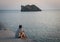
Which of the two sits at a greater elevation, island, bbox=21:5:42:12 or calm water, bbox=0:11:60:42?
island, bbox=21:5:42:12

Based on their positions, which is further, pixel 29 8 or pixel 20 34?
pixel 29 8

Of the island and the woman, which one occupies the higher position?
the island

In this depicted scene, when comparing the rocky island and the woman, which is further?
the rocky island

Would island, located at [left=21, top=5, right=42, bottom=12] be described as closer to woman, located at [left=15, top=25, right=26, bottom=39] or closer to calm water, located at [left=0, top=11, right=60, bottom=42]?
calm water, located at [left=0, top=11, right=60, bottom=42]

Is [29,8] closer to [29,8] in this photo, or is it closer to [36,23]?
[29,8]

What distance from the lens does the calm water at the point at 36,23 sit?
10.2 feet

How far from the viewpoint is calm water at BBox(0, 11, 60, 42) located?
123 inches

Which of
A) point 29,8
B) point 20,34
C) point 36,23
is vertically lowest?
point 20,34

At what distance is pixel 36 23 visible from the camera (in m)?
3.19

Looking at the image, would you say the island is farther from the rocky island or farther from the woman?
the woman

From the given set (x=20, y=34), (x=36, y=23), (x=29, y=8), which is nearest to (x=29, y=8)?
(x=29, y=8)

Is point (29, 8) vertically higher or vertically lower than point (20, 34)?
higher

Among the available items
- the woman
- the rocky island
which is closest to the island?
the rocky island

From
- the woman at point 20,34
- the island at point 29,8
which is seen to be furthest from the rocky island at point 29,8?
the woman at point 20,34
